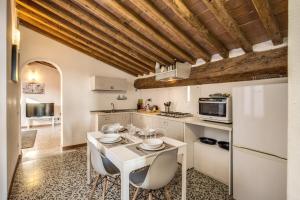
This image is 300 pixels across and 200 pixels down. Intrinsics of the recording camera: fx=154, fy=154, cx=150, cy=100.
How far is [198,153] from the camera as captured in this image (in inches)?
112

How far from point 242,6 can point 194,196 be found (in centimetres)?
246

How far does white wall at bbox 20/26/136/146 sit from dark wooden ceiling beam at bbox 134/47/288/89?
2.68 metres

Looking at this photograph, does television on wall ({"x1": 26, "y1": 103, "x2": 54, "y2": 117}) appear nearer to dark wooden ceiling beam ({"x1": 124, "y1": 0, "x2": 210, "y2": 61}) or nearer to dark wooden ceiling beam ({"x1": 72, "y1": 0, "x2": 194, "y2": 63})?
dark wooden ceiling beam ({"x1": 72, "y1": 0, "x2": 194, "y2": 63})

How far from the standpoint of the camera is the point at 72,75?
4.13m

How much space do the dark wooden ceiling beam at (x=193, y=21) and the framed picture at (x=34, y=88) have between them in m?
7.20

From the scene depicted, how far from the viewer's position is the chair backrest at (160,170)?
4.77 feet

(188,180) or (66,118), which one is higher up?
(66,118)

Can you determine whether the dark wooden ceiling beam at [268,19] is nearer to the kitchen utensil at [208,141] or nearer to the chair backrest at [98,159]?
the kitchen utensil at [208,141]

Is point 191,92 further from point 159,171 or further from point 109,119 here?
point 159,171

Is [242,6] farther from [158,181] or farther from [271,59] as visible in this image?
[158,181]

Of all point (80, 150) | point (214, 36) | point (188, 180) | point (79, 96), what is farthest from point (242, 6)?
point (80, 150)

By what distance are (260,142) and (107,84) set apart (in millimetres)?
3714

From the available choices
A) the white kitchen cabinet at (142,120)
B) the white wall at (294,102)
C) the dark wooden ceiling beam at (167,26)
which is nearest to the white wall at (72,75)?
the white kitchen cabinet at (142,120)

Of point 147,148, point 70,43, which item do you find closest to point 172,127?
point 147,148
